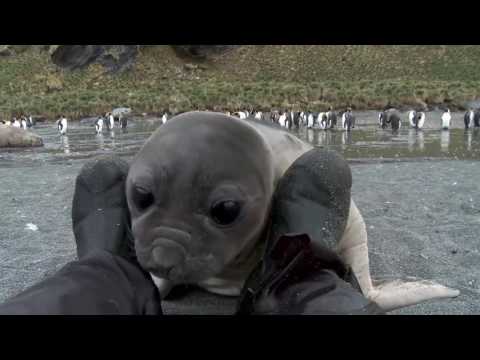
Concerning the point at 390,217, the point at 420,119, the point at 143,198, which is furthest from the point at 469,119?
the point at 143,198

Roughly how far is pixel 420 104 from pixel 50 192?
1098 inches

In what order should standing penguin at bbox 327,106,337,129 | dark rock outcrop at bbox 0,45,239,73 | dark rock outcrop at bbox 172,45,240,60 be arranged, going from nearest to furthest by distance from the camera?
1. standing penguin at bbox 327,106,337,129
2. dark rock outcrop at bbox 0,45,239,73
3. dark rock outcrop at bbox 172,45,240,60

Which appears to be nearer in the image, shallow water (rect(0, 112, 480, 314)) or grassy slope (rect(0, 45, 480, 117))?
shallow water (rect(0, 112, 480, 314))

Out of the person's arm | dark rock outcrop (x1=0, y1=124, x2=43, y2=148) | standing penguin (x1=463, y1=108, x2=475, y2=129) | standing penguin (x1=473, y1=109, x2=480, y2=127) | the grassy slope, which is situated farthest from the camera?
the grassy slope

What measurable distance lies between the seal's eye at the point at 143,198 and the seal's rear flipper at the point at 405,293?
1.44 m

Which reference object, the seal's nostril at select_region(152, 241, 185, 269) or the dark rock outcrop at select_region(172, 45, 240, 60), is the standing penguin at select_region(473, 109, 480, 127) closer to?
the seal's nostril at select_region(152, 241, 185, 269)

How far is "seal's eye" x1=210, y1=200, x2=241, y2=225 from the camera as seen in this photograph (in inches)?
84.8

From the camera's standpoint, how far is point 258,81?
47.4m

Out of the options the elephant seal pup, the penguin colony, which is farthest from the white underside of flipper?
the penguin colony

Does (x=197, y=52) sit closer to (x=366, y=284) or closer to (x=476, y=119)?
(x=476, y=119)

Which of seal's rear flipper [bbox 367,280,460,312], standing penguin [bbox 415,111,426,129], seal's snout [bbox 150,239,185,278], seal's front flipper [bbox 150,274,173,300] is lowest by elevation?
standing penguin [bbox 415,111,426,129]

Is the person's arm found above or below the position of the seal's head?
below

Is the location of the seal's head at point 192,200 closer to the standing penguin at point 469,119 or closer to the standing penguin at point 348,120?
the standing penguin at point 348,120
